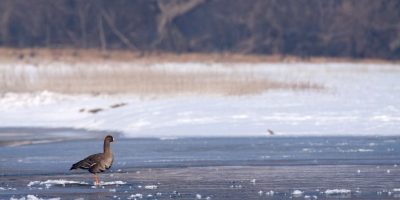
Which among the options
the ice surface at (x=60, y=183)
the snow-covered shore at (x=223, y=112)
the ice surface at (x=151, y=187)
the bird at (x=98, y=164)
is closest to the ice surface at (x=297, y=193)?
the ice surface at (x=151, y=187)

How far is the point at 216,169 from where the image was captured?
15.9 meters

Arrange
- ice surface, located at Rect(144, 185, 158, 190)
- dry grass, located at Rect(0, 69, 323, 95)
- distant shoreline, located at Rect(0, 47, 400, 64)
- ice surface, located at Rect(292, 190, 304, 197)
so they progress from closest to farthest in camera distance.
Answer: ice surface, located at Rect(292, 190, 304, 197), ice surface, located at Rect(144, 185, 158, 190), dry grass, located at Rect(0, 69, 323, 95), distant shoreline, located at Rect(0, 47, 400, 64)

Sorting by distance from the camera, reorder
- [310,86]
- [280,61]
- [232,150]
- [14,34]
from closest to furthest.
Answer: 1. [232,150]
2. [310,86]
3. [280,61]
4. [14,34]

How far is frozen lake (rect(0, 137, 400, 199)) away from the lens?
43.9 feet

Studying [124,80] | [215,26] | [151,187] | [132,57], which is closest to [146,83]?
[124,80]

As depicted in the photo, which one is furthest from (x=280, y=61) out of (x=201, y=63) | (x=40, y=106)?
(x=40, y=106)

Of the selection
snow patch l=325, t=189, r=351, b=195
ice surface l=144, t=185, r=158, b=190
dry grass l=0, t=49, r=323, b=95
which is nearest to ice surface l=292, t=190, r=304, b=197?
snow patch l=325, t=189, r=351, b=195

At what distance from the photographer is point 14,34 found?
57062mm

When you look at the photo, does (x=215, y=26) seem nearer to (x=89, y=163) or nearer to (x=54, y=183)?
(x=89, y=163)

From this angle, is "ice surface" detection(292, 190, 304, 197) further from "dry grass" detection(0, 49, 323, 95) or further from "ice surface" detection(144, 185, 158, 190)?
"dry grass" detection(0, 49, 323, 95)

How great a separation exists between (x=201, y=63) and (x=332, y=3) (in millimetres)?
18574

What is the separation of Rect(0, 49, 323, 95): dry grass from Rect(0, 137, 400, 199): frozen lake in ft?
29.2

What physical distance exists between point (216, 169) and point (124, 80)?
58.9 feet

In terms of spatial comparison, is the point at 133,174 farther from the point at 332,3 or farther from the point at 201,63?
the point at 332,3
